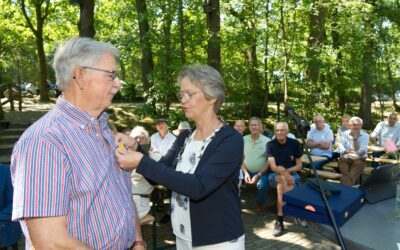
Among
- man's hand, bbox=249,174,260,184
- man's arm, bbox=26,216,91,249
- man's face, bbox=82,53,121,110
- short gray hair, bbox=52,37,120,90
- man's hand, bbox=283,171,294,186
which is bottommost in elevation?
man's hand, bbox=249,174,260,184

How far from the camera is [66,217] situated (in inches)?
51.9

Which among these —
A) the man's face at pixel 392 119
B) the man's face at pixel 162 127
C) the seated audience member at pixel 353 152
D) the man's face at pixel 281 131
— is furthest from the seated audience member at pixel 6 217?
the man's face at pixel 392 119

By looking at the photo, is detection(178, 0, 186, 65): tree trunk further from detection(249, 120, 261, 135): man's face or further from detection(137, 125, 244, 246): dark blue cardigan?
detection(137, 125, 244, 246): dark blue cardigan

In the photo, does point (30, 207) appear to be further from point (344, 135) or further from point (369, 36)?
point (369, 36)

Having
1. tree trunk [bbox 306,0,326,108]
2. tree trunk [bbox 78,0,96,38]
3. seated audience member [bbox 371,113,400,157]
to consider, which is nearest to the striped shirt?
seated audience member [bbox 371,113,400,157]

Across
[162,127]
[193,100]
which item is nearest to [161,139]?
[162,127]

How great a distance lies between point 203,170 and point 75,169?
664 millimetres

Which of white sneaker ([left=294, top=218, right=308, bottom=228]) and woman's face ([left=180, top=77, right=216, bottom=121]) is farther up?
woman's face ([left=180, top=77, right=216, bottom=121])

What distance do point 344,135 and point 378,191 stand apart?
4.49m

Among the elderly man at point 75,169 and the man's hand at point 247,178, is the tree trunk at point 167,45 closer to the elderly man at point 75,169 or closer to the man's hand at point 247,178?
the man's hand at point 247,178

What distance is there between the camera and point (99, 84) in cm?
147

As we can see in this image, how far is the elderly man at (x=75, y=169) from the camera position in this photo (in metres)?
1.20

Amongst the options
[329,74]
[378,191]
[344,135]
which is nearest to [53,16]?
[329,74]

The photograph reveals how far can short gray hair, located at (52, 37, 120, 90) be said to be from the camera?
1.43 meters
